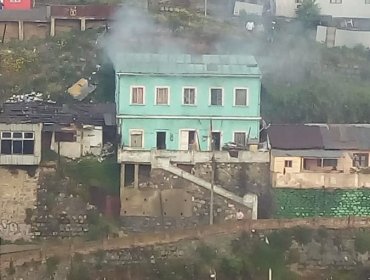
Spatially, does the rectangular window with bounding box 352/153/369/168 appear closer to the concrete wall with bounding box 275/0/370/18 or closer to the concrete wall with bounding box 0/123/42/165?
the concrete wall with bounding box 0/123/42/165

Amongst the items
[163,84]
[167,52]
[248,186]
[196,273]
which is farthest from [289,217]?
[167,52]

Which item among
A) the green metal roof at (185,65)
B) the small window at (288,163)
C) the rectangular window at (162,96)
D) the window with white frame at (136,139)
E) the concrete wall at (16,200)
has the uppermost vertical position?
the green metal roof at (185,65)

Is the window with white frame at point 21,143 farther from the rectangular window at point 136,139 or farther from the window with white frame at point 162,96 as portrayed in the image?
the window with white frame at point 162,96

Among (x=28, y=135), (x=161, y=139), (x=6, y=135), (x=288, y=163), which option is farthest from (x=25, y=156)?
(x=288, y=163)

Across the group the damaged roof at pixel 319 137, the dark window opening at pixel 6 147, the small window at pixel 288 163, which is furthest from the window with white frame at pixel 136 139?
the small window at pixel 288 163

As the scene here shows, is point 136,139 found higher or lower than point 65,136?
lower

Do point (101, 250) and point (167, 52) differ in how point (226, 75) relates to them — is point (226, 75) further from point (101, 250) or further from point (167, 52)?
point (101, 250)

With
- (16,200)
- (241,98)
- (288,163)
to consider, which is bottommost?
(16,200)

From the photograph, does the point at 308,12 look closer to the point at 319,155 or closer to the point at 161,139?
the point at 319,155
